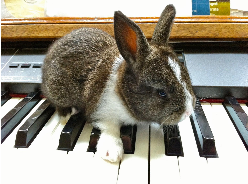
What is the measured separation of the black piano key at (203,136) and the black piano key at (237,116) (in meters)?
0.13

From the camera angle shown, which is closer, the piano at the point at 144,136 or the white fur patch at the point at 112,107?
the piano at the point at 144,136

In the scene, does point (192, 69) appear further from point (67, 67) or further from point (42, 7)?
point (42, 7)

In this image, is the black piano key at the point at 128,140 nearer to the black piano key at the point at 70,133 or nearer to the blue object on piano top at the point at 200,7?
the black piano key at the point at 70,133

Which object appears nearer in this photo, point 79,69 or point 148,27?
point 79,69

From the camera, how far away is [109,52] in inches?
46.7

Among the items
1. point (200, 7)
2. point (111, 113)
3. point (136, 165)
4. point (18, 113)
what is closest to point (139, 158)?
point (136, 165)

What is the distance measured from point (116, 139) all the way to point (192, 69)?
52 centimetres

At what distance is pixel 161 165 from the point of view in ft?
2.98

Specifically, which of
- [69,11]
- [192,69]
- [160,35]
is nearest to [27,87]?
[69,11]

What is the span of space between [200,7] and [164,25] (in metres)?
0.60

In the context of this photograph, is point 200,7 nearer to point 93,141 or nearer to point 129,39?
point 129,39

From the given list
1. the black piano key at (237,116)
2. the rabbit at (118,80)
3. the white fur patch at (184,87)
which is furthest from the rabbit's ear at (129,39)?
the black piano key at (237,116)

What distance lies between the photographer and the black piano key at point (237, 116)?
1.05 meters

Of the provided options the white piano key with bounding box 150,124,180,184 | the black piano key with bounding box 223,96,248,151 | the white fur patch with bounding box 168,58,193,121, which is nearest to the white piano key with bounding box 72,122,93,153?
the white piano key with bounding box 150,124,180,184
